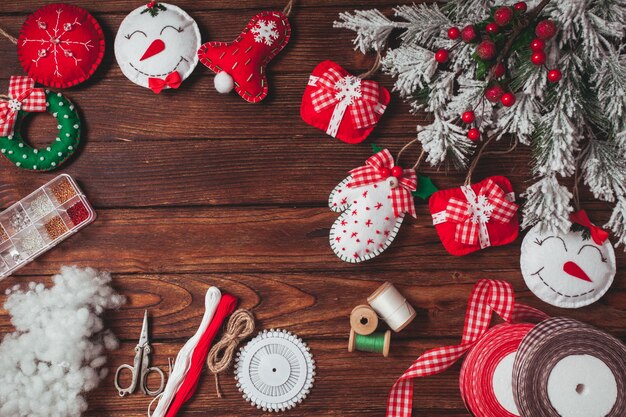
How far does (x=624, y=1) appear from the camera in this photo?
121 centimetres

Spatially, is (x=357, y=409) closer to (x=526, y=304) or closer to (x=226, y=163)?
(x=526, y=304)

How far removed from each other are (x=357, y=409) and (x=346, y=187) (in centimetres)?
61

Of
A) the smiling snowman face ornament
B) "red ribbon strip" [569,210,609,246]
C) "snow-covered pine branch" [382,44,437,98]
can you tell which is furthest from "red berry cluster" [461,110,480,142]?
the smiling snowman face ornament

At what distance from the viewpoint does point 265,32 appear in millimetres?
1498

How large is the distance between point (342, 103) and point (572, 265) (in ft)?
2.46

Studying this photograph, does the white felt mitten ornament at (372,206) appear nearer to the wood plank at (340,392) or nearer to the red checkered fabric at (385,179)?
the red checkered fabric at (385,179)

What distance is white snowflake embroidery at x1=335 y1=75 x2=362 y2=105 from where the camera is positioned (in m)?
1.48

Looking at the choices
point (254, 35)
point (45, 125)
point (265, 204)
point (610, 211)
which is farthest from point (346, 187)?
point (45, 125)

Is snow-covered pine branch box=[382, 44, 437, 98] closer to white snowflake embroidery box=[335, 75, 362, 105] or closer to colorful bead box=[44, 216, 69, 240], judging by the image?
white snowflake embroidery box=[335, 75, 362, 105]

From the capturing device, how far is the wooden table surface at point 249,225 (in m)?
1.51

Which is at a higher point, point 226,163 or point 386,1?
point 386,1

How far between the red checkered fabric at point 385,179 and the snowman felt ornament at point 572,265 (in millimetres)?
342

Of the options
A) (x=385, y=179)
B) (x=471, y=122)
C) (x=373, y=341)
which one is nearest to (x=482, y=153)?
(x=471, y=122)

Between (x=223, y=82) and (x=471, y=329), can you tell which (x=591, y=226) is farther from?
(x=223, y=82)
